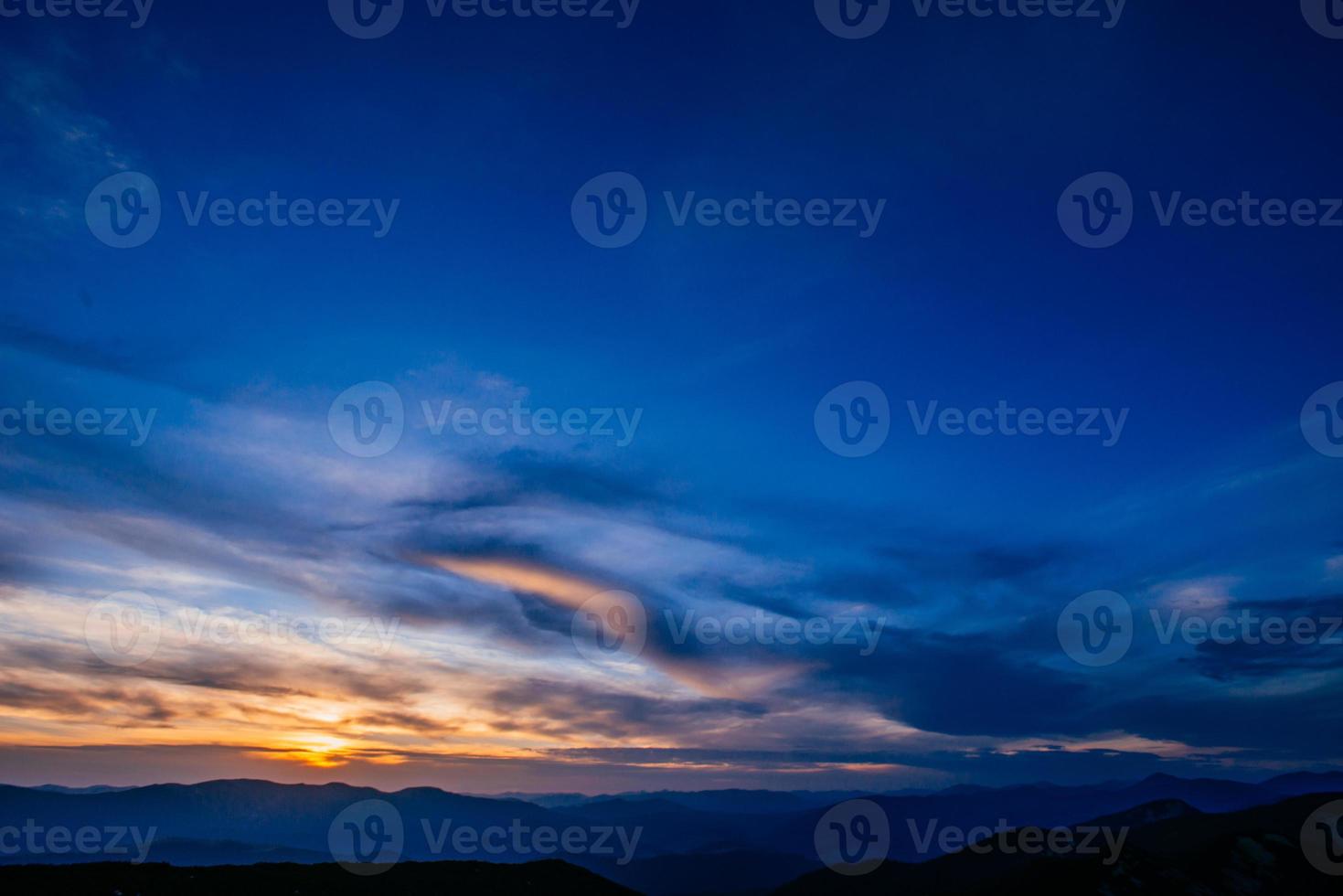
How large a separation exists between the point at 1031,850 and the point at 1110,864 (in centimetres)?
8169

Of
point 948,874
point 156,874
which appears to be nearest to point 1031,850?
point 948,874

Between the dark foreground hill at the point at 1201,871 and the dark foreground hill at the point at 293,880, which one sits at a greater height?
the dark foreground hill at the point at 293,880

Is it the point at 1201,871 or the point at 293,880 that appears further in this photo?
the point at 1201,871

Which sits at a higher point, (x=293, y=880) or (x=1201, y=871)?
(x=293, y=880)

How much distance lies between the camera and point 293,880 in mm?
56969

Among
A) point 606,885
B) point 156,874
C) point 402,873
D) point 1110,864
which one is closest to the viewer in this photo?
point 156,874

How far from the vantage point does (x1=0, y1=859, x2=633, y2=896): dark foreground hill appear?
43906 millimetres

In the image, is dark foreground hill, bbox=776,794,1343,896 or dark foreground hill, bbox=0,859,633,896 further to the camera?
dark foreground hill, bbox=776,794,1343,896

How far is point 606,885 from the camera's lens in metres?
72.2

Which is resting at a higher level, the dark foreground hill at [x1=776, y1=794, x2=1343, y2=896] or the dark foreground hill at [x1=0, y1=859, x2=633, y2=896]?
the dark foreground hill at [x1=0, y1=859, x2=633, y2=896]

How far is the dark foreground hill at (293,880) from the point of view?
1729 inches

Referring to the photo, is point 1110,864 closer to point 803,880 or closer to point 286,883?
point 286,883

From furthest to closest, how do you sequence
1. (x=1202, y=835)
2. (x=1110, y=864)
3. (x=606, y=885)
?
(x=1202, y=835) < (x=1110, y=864) < (x=606, y=885)

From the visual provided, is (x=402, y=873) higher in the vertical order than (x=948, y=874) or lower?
higher
